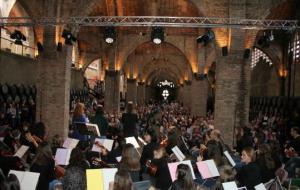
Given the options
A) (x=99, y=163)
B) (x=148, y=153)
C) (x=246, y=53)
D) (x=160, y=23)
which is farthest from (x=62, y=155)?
(x=246, y=53)

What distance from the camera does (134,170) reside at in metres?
7.68

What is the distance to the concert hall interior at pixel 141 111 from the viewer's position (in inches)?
289

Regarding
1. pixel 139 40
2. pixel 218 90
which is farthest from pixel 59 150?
pixel 139 40

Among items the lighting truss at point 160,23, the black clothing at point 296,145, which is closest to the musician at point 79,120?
the lighting truss at point 160,23

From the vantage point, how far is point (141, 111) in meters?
28.0

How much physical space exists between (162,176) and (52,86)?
10.5 m

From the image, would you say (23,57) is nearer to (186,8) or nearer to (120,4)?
(120,4)

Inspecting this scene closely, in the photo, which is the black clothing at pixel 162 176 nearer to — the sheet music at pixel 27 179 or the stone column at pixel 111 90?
the sheet music at pixel 27 179

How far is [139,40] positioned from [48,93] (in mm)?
12999

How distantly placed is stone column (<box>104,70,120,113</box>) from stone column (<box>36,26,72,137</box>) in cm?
1144

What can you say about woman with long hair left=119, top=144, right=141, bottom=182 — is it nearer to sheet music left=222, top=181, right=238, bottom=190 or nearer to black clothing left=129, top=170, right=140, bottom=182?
black clothing left=129, top=170, right=140, bottom=182

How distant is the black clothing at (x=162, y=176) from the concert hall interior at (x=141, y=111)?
0.7 inches

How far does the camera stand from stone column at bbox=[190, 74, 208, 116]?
2984 centimetres

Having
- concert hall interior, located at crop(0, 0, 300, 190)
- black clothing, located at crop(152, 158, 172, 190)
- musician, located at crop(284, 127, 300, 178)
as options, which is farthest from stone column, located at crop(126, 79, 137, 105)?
black clothing, located at crop(152, 158, 172, 190)
